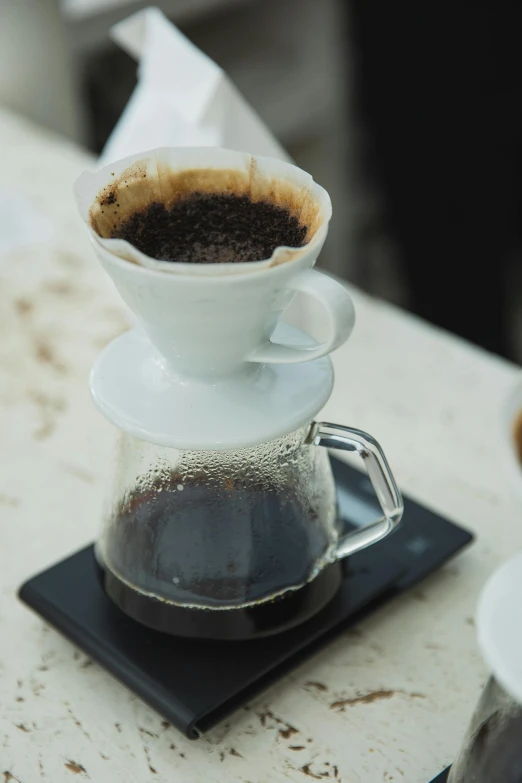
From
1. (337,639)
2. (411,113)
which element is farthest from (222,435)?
(411,113)

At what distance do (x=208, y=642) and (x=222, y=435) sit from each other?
0.40ft

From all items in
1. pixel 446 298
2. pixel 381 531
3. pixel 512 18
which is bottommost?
pixel 446 298

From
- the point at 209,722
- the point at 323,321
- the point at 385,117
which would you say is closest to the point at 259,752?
the point at 209,722

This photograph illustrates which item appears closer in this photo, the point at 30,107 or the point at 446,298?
the point at 30,107

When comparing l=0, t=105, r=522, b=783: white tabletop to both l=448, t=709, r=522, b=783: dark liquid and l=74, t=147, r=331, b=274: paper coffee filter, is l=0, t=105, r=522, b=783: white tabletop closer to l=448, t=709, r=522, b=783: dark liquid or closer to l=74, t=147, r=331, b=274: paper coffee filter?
l=448, t=709, r=522, b=783: dark liquid

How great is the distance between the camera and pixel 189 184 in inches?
17.0

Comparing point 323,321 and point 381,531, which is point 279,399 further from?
point 323,321

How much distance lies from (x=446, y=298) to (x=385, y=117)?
410 mm

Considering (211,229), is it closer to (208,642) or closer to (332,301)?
(332,301)

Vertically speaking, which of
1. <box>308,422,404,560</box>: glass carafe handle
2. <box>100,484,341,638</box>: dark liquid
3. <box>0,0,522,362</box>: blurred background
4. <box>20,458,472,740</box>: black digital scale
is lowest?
<box>0,0,522,362</box>: blurred background

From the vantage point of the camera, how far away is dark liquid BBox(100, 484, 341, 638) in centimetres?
44

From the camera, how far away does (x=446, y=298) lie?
77.0 inches

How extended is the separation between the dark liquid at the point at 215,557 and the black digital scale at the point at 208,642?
0.03 ft

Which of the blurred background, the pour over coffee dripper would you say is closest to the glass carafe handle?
the pour over coffee dripper
